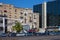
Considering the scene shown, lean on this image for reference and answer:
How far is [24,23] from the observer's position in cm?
10925

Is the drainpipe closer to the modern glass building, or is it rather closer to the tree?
the modern glass building

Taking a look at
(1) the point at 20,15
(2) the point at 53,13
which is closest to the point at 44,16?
(2) the point at 53,13

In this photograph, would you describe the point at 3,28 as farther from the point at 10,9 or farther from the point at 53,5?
the point at 53,5

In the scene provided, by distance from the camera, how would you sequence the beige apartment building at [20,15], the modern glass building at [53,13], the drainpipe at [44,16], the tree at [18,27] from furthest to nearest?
1. the drainpipe at [44,16]
2. the modern glass building at [53,13]
3. the beige apartment building at [20,15]
4. the tree at [18,27]

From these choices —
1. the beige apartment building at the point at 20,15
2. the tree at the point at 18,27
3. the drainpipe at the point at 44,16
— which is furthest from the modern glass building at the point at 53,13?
the tree at the point at 18,27

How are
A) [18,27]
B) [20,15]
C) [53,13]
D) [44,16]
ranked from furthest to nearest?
[44,16]
[53,13]
[20,15]
[18,27]

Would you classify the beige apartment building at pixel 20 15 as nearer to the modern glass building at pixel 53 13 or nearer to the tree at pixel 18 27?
the tree at pixel 18 27

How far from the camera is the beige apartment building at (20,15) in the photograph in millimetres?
107500

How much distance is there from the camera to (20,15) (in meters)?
115

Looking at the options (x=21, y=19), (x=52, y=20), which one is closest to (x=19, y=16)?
(x=21, y=19)

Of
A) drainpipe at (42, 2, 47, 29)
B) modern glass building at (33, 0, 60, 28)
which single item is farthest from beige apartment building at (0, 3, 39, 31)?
modern glass building at (33, 0, 60, 28)

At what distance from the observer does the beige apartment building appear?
10750 cm

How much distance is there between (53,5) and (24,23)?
75.8 feet

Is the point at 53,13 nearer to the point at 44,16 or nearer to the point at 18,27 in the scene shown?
the point at 44,16
